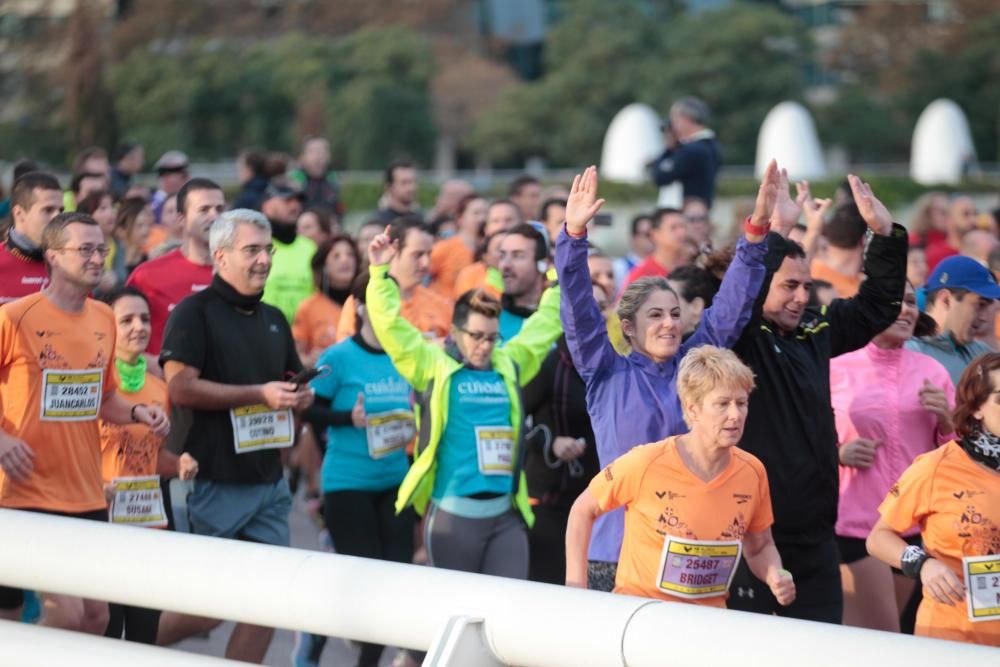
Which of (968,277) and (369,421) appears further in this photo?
(369,421)

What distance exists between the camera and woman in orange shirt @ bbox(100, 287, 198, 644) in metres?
6.49

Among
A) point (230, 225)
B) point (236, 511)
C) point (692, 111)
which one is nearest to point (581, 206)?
point (230, 225)

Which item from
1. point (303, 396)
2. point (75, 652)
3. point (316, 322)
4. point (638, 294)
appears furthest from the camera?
point (316, 322)

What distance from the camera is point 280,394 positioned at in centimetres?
638

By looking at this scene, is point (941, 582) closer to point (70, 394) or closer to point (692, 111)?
point (70, 394)

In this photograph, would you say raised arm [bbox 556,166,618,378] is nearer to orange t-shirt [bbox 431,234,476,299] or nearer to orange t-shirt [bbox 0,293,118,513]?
orange t-shirt [bbox 0,293,118,513]

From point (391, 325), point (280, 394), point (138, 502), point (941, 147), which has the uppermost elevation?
point (391, 325)

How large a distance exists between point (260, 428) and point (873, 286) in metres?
2.59

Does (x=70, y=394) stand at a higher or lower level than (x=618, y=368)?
lower

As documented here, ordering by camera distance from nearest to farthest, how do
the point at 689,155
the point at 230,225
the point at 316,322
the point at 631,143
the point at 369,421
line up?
the point at 230,225 < the point at 369,421 < the point at 316,322 < the point at 689,155 < the point at 631,143

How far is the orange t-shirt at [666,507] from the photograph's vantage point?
16.1ft

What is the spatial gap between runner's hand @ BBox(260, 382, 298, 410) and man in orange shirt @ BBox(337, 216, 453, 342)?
114 cm

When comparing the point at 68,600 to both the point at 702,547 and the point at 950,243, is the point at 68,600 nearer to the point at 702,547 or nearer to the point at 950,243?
the point at 702,547

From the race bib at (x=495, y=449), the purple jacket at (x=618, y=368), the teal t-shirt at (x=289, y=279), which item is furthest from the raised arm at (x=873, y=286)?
the teal t-shirt at (x=289, y=279)
